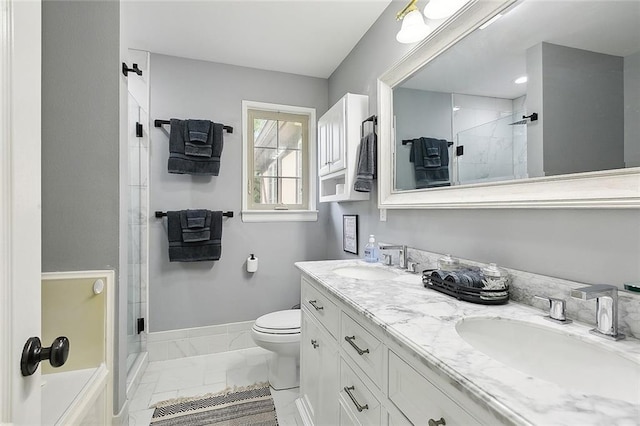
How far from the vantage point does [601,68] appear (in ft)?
2.85

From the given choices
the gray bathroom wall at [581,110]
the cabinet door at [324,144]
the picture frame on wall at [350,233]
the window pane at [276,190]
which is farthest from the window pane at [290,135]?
the gray bathroom wall at [581,110]

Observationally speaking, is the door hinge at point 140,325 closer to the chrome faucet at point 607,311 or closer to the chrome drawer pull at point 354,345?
the chrome drawer pull at point 354,345

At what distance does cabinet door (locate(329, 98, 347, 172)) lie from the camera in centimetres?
208

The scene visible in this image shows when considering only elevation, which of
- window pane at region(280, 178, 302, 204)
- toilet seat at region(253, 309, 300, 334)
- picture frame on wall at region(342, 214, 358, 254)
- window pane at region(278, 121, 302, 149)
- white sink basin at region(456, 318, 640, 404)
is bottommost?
toilet seat at region(253, 309, 300, 334)

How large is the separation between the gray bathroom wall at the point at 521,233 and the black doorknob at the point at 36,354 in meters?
1.32

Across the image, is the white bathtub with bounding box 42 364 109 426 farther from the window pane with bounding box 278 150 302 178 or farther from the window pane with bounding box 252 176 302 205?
the window pane with bounding box 278 150 302 178

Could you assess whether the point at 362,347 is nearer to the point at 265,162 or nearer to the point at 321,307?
the point at 321,307

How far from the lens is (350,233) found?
243 cm

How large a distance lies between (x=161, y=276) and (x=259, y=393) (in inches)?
47.6

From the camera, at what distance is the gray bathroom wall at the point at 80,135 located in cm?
139

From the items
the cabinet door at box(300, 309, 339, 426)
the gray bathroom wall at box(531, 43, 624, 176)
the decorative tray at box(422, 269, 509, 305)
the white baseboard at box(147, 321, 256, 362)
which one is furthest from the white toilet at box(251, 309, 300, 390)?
the gray bathroom wall at box(531, 43, 624, 176)

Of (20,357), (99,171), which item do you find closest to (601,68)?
(20,357)

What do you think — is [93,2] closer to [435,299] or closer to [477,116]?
[477,116]

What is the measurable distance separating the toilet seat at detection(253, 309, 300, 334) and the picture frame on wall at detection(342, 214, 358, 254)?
660mm
